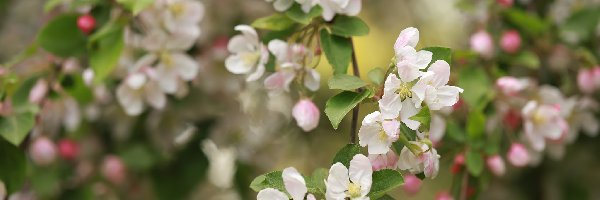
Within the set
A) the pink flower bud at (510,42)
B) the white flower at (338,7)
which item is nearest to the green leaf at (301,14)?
the white flower at (338,7)

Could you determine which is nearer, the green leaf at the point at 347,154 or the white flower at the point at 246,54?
the green leaf at the point at 347,154

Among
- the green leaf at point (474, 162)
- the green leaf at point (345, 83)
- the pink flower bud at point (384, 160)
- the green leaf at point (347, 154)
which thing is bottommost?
the green leaf at point (474, 162)

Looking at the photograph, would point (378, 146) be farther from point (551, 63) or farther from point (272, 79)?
point (551, 63)

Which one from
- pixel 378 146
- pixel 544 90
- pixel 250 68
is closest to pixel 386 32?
pixel 544 90

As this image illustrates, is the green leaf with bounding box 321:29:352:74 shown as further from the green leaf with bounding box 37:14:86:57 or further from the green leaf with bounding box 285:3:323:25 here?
the green leaf with bounding box 37:14:86:57

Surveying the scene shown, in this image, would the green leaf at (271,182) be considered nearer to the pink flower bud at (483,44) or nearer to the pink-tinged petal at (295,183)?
the pink-tinged petal at (295,183)
